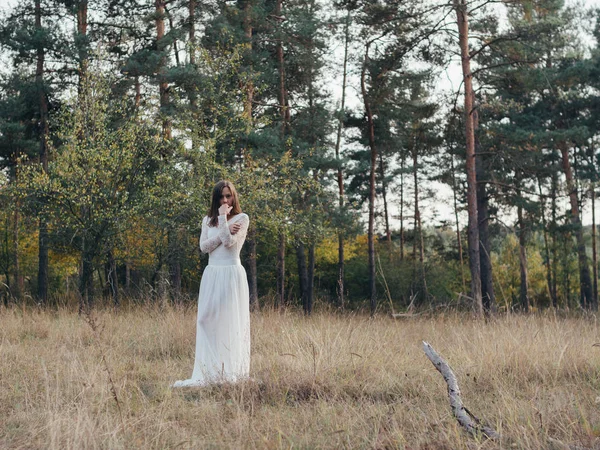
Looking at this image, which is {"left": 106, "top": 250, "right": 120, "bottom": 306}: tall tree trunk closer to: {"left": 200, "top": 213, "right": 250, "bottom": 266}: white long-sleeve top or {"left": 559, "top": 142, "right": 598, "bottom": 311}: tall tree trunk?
{"left": 200, "top": 213, "right": 250, "bottom": 266}: white long-sleeve top

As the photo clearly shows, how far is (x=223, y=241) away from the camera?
6492mm

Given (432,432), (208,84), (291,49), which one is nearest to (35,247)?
(291,49)

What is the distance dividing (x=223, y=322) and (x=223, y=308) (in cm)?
14

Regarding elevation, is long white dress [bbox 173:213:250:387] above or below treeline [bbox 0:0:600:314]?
below

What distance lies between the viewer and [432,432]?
414 cm

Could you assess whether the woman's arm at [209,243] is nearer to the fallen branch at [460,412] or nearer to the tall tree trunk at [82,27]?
the fallen branch at [460,412]

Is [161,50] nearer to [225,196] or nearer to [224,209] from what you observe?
[225,196]

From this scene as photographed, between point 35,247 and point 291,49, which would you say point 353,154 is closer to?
point 291,49

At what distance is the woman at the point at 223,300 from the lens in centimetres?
650

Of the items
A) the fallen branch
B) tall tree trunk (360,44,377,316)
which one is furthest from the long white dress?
tall tree trunk (360,44,377,316)

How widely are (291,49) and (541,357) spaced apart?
16063 millimetres

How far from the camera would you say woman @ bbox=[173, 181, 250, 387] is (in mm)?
6496

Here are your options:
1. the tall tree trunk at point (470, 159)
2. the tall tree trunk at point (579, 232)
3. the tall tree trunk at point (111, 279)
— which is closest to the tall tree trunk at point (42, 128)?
the tall tree trunk at point (111, 279)

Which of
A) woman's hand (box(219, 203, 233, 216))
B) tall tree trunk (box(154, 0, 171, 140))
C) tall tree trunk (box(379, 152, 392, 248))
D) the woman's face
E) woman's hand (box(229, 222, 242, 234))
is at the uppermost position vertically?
tall tree trunk (box(154, 0, 171, 140))
